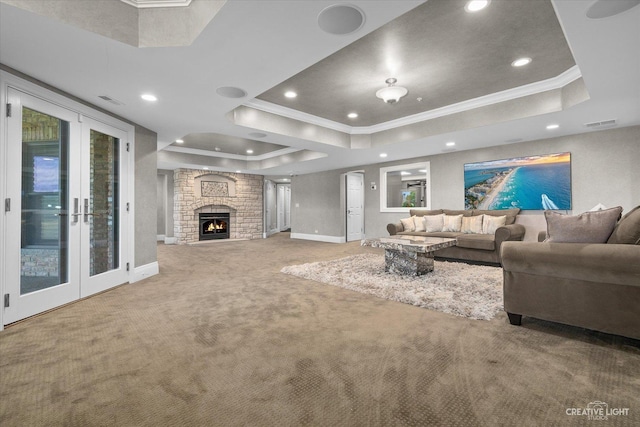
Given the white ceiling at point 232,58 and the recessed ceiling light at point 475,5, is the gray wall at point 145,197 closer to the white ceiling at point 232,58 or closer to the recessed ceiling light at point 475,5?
the white ceiling at point 232,58

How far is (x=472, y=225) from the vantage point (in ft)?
18.1

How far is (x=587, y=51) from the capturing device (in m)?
2.36

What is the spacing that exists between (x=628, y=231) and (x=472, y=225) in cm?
358

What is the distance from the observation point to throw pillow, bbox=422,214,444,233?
5902 millimetres

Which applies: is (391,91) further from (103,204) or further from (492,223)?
(103,204)

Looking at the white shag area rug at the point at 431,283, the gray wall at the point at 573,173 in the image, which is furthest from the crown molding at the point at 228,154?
the white shag area rug at the point at 431,283

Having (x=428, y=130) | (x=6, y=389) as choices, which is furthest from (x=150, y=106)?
(x=428, y=130)

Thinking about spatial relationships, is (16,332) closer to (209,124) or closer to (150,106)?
(150,106)

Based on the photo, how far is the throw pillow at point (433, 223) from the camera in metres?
5.90

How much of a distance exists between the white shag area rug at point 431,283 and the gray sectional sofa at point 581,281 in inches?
17.8

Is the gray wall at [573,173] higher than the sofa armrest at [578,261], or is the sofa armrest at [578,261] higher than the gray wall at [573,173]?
the gray wall at [573,173]

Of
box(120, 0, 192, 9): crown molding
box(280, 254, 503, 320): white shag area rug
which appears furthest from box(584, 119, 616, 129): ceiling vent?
box(120, 0, 192, 9): crown molding

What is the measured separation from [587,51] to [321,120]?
12.3ft

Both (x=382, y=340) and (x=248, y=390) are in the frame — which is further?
(x=382, y=340)
